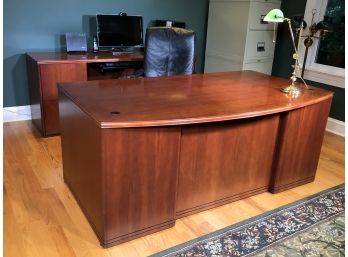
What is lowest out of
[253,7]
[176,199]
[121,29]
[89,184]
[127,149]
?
[176,199]

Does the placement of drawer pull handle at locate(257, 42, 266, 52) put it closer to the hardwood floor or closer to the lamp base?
the hardwood floor

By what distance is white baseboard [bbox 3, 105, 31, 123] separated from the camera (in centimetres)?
Result: 344

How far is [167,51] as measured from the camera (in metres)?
2.89

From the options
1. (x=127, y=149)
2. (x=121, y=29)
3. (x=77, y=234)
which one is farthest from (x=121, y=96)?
(x=121, y=29)

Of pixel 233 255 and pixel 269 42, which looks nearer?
pixel 233 255

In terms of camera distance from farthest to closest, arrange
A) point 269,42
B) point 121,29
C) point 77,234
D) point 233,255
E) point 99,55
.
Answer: point 269,42 → point 121,29 → point 99,55 → point 77,234 → point 233,255

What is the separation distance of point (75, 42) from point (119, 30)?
49 centimetres

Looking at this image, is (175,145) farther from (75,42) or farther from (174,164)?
(75,42)

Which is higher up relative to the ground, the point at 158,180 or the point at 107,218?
the point at 158,180

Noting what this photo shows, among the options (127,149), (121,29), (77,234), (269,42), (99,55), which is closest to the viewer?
(127,149)

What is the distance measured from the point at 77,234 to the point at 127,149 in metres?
0.63

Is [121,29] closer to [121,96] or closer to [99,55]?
[99,55]

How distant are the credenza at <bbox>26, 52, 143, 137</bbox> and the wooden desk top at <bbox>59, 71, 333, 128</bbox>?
91 cm

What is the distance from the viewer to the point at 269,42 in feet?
13.1
